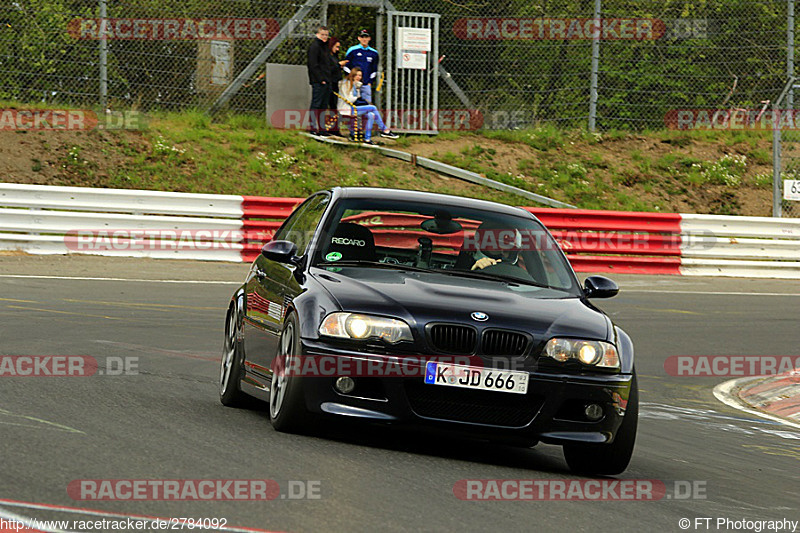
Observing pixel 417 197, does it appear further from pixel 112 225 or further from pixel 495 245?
pixel 112 225

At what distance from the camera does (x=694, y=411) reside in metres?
10.5

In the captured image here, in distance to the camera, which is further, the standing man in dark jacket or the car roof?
the standing man in dark jacket

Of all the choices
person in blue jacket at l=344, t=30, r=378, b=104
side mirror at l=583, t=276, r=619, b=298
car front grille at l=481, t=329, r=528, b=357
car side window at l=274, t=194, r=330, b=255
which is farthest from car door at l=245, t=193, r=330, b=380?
person in blue jacket at l=344, t=30, r=378, b=104

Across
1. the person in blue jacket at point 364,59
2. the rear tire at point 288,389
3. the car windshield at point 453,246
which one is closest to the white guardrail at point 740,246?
the person in blue jacket at point 364,59

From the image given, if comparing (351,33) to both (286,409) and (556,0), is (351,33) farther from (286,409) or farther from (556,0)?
(286,409)

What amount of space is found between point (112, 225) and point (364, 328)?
13070 mm

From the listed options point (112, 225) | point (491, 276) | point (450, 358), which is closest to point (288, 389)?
point (450, 358)

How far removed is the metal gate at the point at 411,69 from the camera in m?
26.0

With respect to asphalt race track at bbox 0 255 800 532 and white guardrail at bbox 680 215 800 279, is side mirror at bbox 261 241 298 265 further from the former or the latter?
white guardrail at bbox 680 215 800 279

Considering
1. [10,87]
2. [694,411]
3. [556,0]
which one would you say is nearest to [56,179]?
[10,87]

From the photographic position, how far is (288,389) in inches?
266

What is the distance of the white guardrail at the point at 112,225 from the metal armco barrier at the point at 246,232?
14 millimetres

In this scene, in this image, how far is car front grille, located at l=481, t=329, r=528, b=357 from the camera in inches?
260

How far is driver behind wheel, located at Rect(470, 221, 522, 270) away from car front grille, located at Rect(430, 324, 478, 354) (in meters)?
1.22
